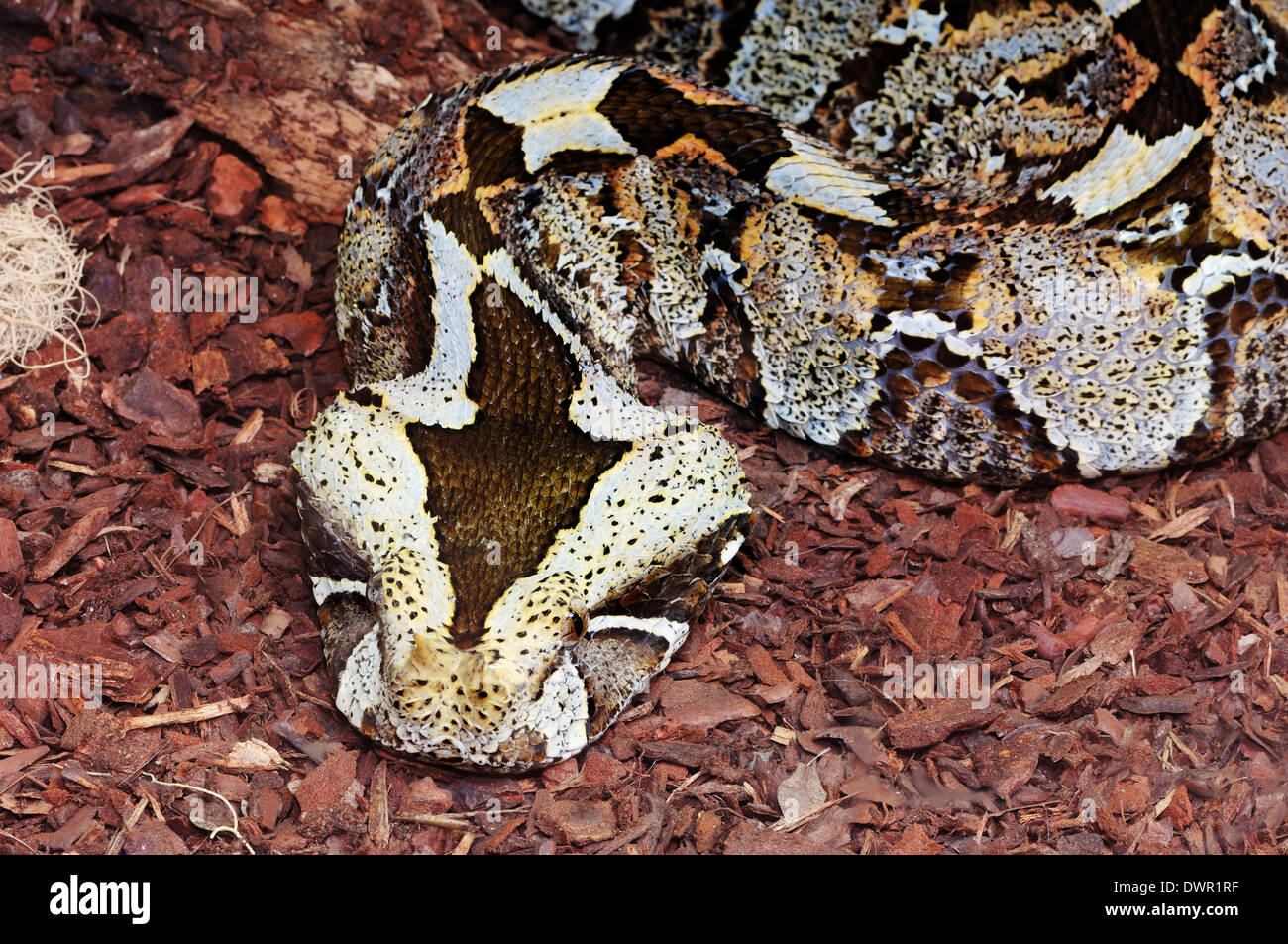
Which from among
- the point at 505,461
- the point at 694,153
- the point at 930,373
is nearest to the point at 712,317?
the point at 694,153

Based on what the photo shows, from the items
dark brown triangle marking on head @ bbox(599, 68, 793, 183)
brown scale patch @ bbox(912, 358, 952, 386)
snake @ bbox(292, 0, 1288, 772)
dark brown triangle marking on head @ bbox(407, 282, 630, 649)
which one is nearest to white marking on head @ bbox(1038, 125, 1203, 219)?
snake @ bbox(292, 0, 1288, 772)

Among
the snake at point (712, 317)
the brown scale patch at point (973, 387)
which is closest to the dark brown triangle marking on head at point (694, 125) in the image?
the snake at point (712, 317)

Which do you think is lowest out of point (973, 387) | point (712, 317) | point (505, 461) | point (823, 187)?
point (505, 461)

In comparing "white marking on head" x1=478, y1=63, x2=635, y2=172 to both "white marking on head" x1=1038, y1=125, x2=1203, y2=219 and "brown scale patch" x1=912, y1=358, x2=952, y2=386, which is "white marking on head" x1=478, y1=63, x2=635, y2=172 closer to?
"brown scale patch" x1=912, y1=358, x2=952, y2=386

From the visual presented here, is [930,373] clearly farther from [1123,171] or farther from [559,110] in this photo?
[559,110]

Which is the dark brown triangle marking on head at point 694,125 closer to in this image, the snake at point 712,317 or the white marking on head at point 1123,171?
the snake at point 712,317

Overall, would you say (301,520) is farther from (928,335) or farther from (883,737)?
(928,335)
